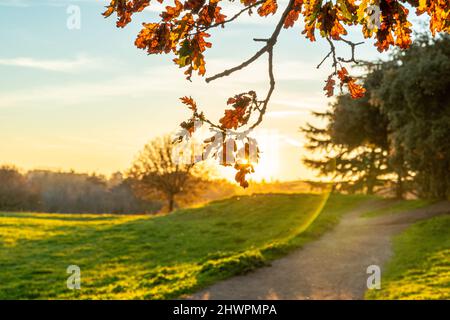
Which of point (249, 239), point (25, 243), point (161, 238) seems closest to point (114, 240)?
point (161, 238)

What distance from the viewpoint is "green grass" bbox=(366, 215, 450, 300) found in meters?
12.4

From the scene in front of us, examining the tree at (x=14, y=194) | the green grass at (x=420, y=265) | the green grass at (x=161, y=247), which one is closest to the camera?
the green grass at (x=420, y=265)

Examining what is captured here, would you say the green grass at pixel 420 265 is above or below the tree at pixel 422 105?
below

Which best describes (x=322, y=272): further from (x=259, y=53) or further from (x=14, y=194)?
(x=14, y=194)

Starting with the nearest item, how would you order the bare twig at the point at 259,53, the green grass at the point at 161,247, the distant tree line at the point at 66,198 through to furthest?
the bare twig at the point at 259,53 → the green grass at the point at 161,247 → the distant tree line at the point at 66,198

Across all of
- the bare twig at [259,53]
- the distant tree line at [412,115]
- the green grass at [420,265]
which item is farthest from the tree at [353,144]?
the bare twig at [259,53]

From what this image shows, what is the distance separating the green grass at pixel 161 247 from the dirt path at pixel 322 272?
62cm

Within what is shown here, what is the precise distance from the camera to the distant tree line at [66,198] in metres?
62.8

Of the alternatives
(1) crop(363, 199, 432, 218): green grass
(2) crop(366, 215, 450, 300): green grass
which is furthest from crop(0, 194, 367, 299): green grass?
(2) crop(366, 215, 450, 300): green grass

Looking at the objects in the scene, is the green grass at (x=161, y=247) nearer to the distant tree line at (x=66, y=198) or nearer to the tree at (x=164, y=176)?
the tree at (x=164, y=176)

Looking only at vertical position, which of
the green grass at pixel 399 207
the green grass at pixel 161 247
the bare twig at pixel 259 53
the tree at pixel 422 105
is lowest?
the green grass at pixel 161 247

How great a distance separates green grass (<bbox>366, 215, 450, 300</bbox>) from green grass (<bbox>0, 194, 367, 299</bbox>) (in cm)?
373

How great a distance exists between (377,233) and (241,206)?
1281 cm

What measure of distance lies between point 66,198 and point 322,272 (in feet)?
197
